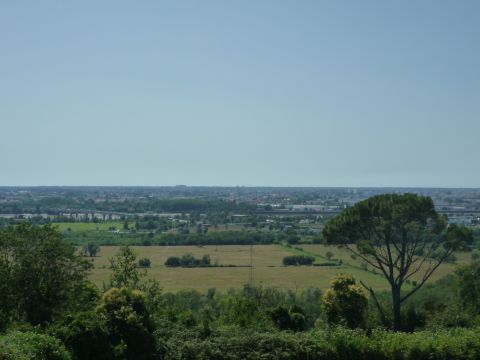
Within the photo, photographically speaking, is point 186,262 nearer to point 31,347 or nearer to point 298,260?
point 298,260

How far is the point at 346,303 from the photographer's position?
2305cm

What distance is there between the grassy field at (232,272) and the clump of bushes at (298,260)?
0.78 meters

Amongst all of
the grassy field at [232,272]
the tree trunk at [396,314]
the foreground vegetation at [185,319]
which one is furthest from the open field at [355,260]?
the foreground vegetation at [185,319]

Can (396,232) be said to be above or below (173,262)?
above

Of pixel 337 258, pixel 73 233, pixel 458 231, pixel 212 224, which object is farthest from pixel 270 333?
pixel 212 224

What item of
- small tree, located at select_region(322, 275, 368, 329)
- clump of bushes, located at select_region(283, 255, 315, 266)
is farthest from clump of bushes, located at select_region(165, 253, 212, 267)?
small tree, located at select_region(322, 275, 368, 329)

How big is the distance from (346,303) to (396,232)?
4.34m

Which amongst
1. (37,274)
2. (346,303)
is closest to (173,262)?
(346,303)

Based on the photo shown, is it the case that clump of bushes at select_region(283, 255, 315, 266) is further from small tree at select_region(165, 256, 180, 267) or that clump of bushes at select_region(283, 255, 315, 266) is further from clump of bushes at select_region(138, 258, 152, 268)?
clump of bushes at select_region(138, 258, 152, 268)

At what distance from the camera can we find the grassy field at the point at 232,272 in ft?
149

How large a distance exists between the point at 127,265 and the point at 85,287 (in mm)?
2262

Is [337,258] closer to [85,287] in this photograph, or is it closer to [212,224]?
[85,287]

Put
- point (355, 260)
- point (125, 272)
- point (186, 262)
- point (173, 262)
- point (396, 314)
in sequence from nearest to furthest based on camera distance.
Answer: point (125, 272)
point (396, 314)
point (355, 260)
point (173, 262)
point (186, 262)

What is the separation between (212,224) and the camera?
357 feet
